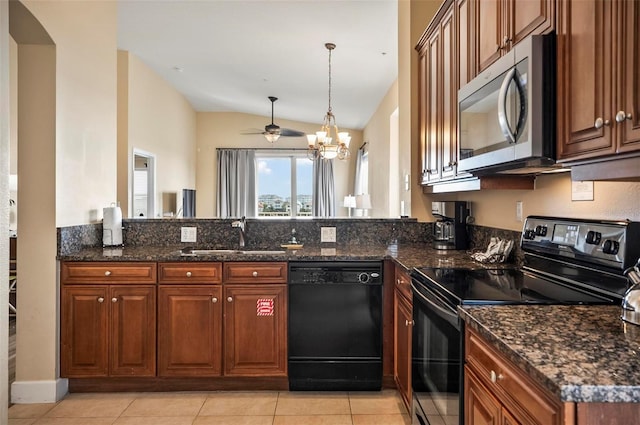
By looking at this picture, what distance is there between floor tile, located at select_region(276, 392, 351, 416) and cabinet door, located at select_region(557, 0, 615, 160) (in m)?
1.86

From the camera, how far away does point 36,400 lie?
8.37 feet

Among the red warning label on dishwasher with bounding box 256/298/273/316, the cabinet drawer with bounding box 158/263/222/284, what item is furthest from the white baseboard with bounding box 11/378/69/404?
the red warning label on dishwasher with bounding box 256/298/273/316

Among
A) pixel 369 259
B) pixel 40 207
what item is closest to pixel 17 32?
pixel 40 207

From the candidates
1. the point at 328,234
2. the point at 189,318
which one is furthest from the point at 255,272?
the point at 328,234

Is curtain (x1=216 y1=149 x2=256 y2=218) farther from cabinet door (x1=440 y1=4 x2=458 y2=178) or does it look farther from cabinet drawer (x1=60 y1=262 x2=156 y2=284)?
cabinet door (x1=440 y1=4 x2=458 y2=178)

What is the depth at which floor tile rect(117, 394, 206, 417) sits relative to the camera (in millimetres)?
2426

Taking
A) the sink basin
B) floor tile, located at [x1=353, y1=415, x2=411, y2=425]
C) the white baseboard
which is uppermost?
the sink basin

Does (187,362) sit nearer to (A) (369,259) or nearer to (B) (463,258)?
(A) (369,259)

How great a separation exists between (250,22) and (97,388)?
3.35 meters

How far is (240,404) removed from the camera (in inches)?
99.1

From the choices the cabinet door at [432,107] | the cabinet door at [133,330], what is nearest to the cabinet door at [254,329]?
the cabinet door at [133,330]

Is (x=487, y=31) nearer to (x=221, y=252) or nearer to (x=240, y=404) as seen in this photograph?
(x=221, y=252)

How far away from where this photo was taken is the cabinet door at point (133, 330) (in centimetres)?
Result: 259

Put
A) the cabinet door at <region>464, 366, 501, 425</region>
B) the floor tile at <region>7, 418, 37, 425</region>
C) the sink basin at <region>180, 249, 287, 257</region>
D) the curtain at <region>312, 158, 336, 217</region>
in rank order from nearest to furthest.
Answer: the cabinet door at <region>464, 366, 501, 425</region> < the floor tile at <region>7, 418, 37, 425</region> < the sink basin at <region>180, 249, 287, 257</region> < the curtain at <region>312, 158, 336, 217</region>
